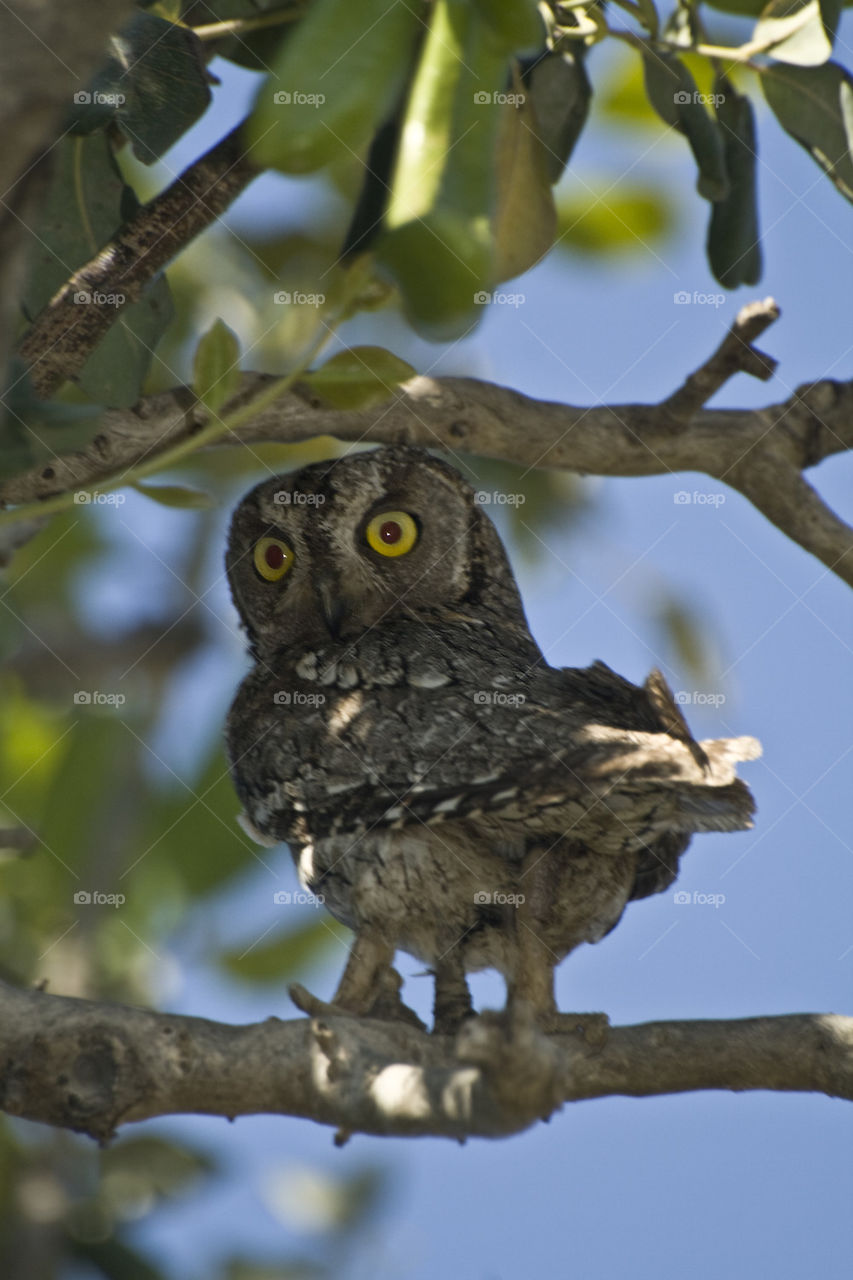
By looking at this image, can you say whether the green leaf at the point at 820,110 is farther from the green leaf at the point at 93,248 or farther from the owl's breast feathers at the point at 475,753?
the green leaf at the point at 93,248

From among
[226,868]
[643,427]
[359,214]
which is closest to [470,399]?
[643,427]

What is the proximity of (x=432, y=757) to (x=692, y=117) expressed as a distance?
5.57 ft

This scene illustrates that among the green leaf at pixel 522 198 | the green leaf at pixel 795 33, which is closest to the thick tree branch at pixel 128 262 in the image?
the green leaf at pixel 522 198

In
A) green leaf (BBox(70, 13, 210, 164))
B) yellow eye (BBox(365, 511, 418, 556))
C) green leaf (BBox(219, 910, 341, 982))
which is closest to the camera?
green leaf (BBox(70, 13, 210, 164))

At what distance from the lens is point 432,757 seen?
3.10 metres

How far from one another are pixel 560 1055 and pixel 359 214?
1641 millimetres

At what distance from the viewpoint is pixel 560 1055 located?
2.10 m

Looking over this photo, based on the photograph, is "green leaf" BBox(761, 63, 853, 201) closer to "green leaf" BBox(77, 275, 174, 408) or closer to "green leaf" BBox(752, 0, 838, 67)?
"green leaf" BBox(752, 0, 838, 67)

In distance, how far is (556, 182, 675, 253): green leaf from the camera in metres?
5.01

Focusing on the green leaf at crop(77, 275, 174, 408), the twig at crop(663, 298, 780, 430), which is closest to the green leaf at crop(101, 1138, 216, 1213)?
the green leaf at crop(77, 275, 174, 408)

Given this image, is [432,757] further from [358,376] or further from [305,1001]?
[358,376]

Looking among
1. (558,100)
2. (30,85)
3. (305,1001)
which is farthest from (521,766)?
(30,85)

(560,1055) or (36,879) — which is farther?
(36,879)

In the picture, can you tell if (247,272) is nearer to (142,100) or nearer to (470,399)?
(470,399)
